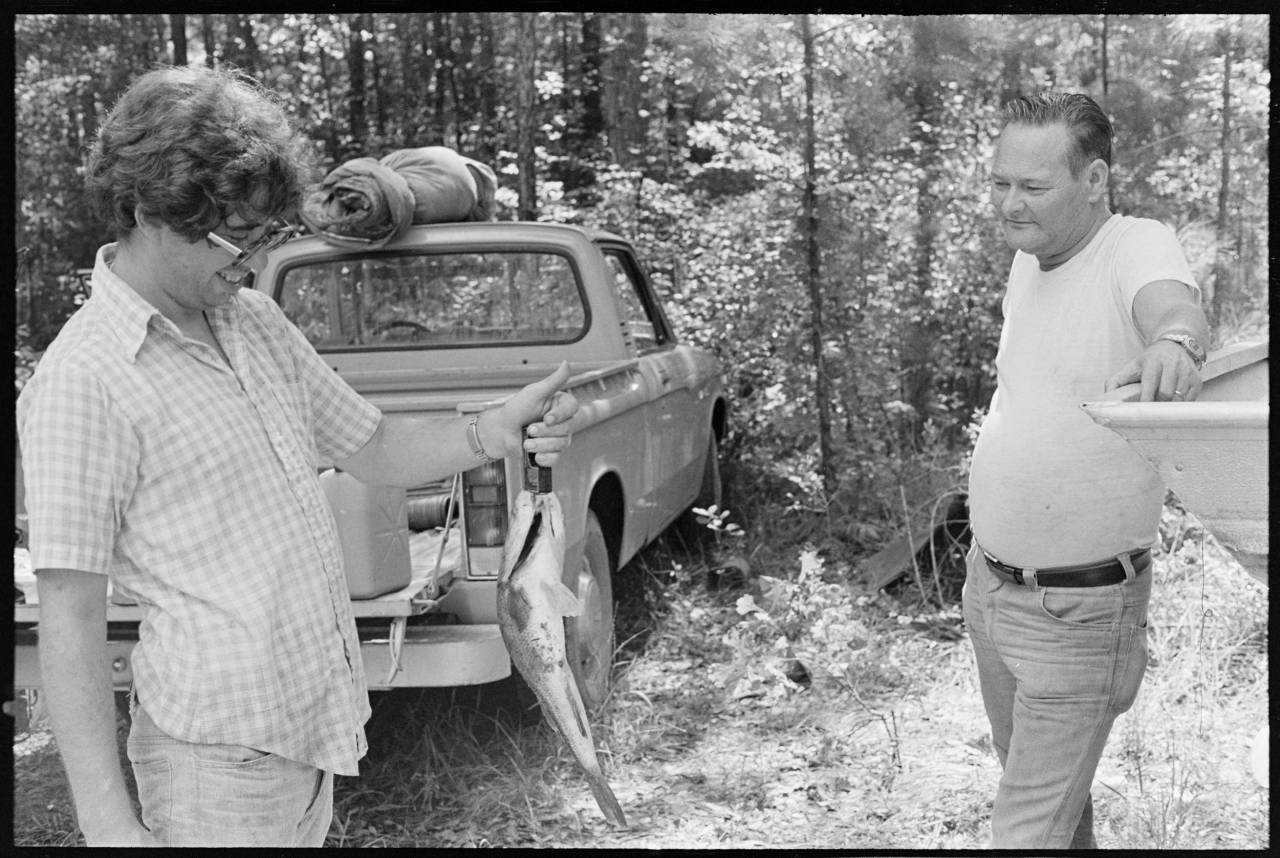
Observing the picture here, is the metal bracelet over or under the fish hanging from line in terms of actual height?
over

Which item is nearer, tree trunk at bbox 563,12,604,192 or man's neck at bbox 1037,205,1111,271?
man's neck at bbox 1037,205,1111,271

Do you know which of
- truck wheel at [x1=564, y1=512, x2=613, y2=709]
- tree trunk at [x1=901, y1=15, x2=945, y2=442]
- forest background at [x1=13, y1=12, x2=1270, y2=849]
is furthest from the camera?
tree trunk at [x1=901, y1=15, x2=945, y2=442]

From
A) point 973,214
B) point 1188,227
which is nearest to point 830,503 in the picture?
point 973,214

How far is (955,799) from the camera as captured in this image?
4156 millimetres

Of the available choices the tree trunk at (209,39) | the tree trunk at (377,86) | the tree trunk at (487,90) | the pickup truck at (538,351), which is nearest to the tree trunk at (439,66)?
the tree trunk at (487,90)

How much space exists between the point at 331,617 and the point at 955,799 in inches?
104

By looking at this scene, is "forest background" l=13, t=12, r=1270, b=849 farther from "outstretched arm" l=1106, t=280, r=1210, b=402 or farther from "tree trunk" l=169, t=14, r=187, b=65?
"outstretched arm" l=1106, t=280, r=1210, b=402

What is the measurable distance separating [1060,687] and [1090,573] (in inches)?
10.0

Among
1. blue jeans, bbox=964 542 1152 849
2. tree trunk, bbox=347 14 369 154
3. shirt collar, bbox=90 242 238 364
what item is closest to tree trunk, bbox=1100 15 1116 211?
blue jeans, bbox=964 542 1152 849

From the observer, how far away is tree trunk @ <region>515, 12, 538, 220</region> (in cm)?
991

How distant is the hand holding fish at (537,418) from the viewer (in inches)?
102

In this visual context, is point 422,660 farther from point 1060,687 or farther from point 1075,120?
point 1075,120

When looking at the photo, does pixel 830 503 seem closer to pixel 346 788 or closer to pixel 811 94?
pixel 811 94

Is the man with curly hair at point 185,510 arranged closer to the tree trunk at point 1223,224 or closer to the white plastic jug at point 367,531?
the white plastic jug at point 367,531
